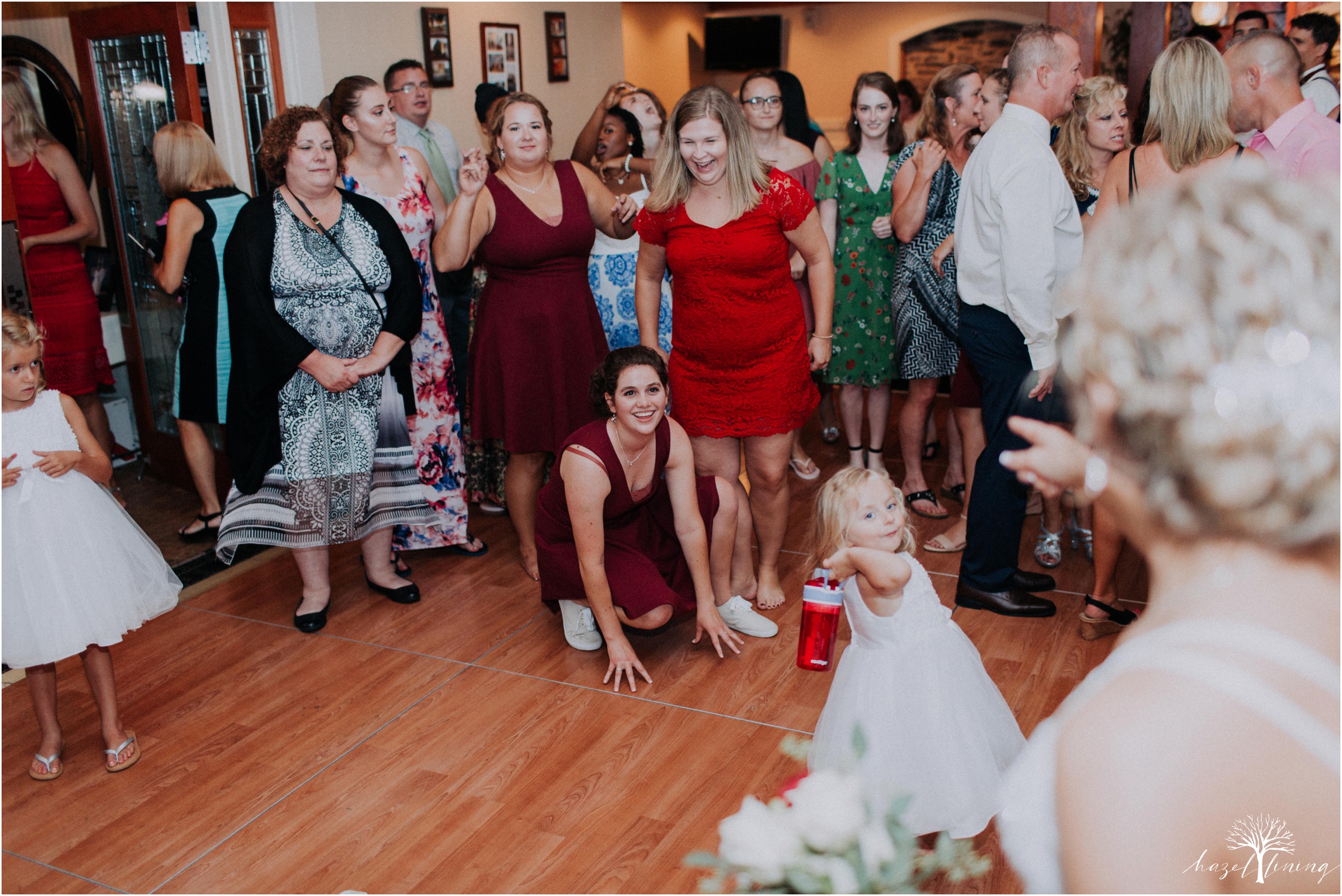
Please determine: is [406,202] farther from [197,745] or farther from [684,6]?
[684,6]

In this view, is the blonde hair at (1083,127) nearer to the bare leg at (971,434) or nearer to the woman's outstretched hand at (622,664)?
the bare leg at (971,434)

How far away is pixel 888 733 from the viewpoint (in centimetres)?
208

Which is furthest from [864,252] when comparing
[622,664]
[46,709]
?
[46,709]

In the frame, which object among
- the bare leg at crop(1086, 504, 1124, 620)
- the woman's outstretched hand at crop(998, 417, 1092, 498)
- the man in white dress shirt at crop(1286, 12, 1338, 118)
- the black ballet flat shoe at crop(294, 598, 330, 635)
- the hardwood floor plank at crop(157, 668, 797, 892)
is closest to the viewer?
the woman's outstretched hand at crop(998, 417, 1092, 498)

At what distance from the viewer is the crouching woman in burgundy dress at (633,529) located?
9.38 ft

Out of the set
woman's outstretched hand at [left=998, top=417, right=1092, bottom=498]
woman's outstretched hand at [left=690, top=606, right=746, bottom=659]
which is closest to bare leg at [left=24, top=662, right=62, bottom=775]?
woman's outstretched hand at [left=690, top=606, right=746, bottom=659]

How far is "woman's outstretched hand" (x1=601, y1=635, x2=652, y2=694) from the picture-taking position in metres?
2.91

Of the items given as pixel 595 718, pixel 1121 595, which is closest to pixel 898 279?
pixel 1121 595

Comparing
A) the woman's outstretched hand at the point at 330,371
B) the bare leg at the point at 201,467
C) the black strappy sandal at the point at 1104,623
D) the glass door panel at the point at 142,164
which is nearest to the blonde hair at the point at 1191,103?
the black strappy sandal at the point at 1104,623

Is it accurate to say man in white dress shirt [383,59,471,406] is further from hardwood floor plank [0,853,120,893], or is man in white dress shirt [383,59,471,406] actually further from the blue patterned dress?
hardwood floor plank [0,853,120,893]

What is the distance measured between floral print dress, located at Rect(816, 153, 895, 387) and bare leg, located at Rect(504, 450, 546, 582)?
1.32m

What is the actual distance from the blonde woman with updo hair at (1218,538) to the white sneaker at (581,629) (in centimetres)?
247

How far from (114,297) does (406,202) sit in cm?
248

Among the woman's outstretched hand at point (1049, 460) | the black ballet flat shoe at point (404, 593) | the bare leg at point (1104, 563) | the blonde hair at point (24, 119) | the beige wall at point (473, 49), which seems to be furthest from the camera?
the beige wall at point (473, 49)
